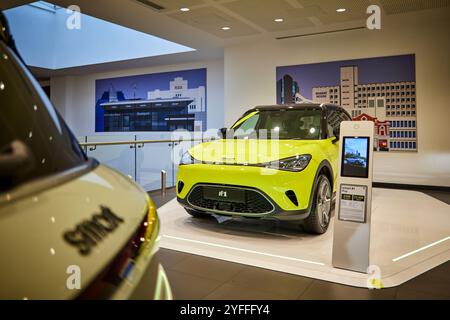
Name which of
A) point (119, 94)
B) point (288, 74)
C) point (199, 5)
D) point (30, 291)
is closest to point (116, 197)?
point (30, 291)

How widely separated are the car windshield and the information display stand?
4.13 feet

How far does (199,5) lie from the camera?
648 centimetres

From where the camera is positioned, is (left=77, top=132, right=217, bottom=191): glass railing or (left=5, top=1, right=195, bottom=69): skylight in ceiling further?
(left=5, top=1, right=195, bottom=69): skylight in ceiling

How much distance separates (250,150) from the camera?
13.1 feet

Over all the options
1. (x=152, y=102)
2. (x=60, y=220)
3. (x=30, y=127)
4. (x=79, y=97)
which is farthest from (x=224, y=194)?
(x=79, y=97)

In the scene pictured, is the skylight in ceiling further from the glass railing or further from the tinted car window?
the tinted car window

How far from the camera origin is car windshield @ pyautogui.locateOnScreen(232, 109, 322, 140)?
4.47 meters

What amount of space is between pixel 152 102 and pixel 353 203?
10.8 m

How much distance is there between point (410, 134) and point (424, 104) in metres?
0.67

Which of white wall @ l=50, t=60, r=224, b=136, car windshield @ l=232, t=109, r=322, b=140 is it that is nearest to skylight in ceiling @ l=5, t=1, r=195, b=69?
white wall @ l=50, t=60, r=224, b=136

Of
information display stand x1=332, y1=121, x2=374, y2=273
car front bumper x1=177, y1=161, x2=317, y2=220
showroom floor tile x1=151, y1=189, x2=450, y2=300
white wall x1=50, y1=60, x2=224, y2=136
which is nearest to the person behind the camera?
Result: showroom floor tile x1=151, y1=189, x2=450, y2=300

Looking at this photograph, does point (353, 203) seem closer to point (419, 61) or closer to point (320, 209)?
point (320, 209)

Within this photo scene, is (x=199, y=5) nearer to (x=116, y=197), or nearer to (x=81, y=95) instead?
(x=116, y=197)

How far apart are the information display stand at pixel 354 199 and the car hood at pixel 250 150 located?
0.72 m
